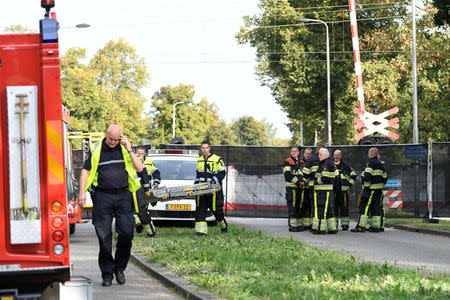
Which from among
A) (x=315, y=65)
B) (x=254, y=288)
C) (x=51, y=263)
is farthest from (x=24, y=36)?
(x=315, y=65)

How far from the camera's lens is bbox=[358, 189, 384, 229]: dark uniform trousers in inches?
761

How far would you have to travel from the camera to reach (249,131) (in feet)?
523

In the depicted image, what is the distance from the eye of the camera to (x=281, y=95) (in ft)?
162

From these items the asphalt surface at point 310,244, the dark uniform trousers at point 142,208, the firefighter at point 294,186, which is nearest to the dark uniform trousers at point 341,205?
the asphalt surface at point 310,244

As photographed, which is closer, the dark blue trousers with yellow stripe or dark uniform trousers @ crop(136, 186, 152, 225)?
dark uniform trousers @ crop(136, 186, 152, 225)

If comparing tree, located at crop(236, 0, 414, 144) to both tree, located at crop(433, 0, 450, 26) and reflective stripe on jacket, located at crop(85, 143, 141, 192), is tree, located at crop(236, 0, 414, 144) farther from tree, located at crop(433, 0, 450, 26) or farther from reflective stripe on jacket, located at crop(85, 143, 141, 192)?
reflective stripe on jacket, located at crop(85, 143, 141, 192)

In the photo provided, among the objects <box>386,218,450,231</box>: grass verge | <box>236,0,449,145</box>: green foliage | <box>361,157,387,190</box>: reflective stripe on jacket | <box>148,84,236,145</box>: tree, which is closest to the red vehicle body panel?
<box>361,157,387,190</box>: reflective stripe on jacket

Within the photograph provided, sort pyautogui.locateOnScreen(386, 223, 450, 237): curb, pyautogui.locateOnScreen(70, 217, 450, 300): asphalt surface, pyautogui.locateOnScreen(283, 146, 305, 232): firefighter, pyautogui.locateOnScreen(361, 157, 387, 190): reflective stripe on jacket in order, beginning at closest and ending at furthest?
pyautogui.locateOnScreen(70, 217, 450, 300): asphalt surface, pyautogui.locateOnScreen(386, 223, 450, 237): curb, pyautogui.locateOnScreen(283, 146, 305, 232): firefighter, pyautogui.locateOnScreen(361, 157, 387, 190): reflective stripe on jacket

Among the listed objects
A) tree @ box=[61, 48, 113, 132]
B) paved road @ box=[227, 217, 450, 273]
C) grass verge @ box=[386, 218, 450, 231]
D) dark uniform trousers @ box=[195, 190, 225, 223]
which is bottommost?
grass verge @ box=[386, 218, 450, 231]

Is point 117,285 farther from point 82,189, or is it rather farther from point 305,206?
point 305,206

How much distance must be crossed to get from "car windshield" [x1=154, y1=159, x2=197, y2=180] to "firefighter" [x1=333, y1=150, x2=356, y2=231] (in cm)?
358

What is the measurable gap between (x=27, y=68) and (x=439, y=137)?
35.6 meters

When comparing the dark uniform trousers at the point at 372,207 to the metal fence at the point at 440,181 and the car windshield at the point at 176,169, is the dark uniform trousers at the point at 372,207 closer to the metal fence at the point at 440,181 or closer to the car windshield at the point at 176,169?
the metal fence at the point at 440,181

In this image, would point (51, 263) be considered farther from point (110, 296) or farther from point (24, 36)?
point (110, 296)
